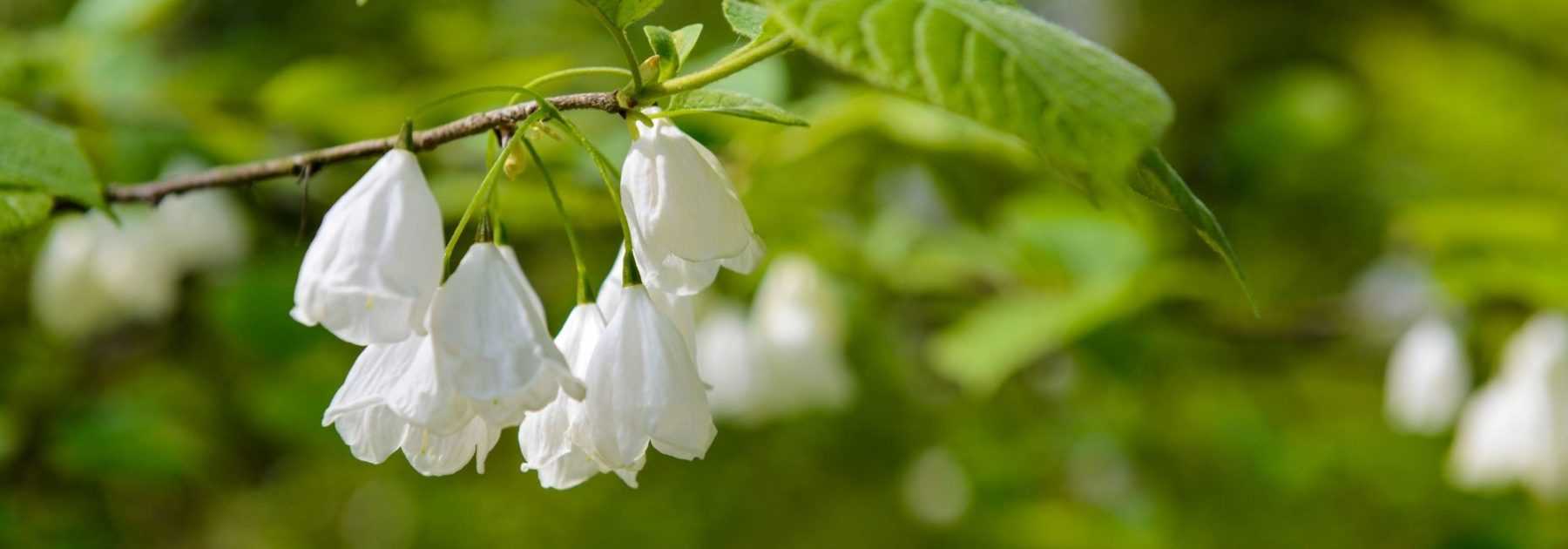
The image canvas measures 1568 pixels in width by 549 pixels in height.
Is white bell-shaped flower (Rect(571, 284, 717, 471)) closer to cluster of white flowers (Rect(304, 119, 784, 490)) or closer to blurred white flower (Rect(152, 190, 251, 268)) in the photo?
cluster of white flowers (Rect(304, 119, 784, 490))

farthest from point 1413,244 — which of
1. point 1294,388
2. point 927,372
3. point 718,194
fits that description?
point 718,194

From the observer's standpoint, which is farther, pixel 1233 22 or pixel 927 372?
pixel 1233 22

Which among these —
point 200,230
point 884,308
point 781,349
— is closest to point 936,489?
point 884,308

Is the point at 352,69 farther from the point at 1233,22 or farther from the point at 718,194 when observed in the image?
the point at 1233,22

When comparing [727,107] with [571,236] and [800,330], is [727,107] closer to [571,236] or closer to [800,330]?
[571,236]

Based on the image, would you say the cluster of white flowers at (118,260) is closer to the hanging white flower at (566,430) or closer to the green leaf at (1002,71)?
the hanging white flower at (566,430)

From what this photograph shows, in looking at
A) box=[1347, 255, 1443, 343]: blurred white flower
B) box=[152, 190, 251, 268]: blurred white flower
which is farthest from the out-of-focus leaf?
box=[152, 190, 251, 268]: blurred white flower

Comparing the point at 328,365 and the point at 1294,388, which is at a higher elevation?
the point at 328,365

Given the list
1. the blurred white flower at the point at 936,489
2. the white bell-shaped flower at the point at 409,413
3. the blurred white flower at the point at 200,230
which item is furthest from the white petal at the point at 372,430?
the blurred white flower at the point at 936,489

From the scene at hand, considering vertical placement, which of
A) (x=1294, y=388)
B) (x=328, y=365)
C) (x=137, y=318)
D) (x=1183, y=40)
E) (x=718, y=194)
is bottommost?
(x=1294, y=388)
